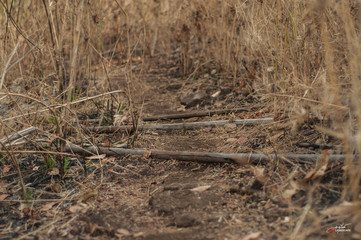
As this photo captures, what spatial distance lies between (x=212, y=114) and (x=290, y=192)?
169 cm

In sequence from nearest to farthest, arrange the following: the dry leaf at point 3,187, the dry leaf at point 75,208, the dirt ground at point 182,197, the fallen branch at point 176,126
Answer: the dirt ground at point 182,197 < the dry leaf at point 75,208 < the dry leaf at point 3,187 < the fallen branch at point 176,126

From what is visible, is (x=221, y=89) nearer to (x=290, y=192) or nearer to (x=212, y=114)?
(x=212, y=114)

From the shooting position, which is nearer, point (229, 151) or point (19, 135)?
point (19, 135)

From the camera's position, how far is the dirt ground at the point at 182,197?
1.76 meters

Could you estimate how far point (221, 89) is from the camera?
409 centimetres

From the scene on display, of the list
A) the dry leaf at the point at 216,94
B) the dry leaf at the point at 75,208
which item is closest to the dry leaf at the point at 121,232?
the dry leaf at the point at 75,208

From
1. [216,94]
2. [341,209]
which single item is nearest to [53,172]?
[341,209]

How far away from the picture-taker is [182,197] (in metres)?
2.05

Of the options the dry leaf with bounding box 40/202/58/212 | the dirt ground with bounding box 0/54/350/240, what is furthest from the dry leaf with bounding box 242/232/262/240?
the dry leaf with bounding box 40/202/58/212

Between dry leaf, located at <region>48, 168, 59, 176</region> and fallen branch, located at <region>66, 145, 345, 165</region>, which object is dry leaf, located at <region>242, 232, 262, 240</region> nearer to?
fallen branch, located at <region>66, 145, 345, 165</region>

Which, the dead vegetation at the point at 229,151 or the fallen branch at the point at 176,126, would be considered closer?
the dead vegetation at the point at 229,151

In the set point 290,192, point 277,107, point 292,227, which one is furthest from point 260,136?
point 292,227

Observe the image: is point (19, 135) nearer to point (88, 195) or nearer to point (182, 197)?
point (88, 195)

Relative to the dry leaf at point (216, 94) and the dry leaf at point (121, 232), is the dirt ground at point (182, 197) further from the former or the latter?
the dry leaf at point (216, 94)
